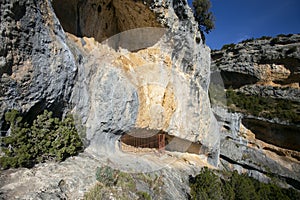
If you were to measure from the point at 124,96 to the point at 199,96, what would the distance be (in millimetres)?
5189

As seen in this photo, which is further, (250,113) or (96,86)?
(250,113)

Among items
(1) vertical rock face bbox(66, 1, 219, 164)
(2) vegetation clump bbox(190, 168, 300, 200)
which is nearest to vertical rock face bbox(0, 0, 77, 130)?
(1) vertical rock face bbox(66, 1, 219, 164)

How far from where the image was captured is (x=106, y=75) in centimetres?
718

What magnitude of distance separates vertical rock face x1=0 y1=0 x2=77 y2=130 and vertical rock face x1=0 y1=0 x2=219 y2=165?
0.07 ft

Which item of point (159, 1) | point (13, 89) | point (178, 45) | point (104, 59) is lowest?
point (13, 89)

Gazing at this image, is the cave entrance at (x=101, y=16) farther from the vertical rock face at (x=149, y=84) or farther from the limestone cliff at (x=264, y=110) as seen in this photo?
the limestone cliff at (x=264, y=110)

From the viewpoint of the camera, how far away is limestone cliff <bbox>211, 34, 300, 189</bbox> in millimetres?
14695

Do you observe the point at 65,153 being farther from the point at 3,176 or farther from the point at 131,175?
the point at 131,175

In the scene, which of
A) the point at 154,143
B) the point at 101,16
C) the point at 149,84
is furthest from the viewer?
the point at 154,143

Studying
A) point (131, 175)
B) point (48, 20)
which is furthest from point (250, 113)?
point (48, 20)

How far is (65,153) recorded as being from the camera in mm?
5109

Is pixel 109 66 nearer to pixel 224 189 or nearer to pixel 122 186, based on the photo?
pixel 122 186

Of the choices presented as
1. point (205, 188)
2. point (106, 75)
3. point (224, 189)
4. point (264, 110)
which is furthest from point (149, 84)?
point (264, 110)

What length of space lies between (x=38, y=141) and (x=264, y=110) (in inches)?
692
